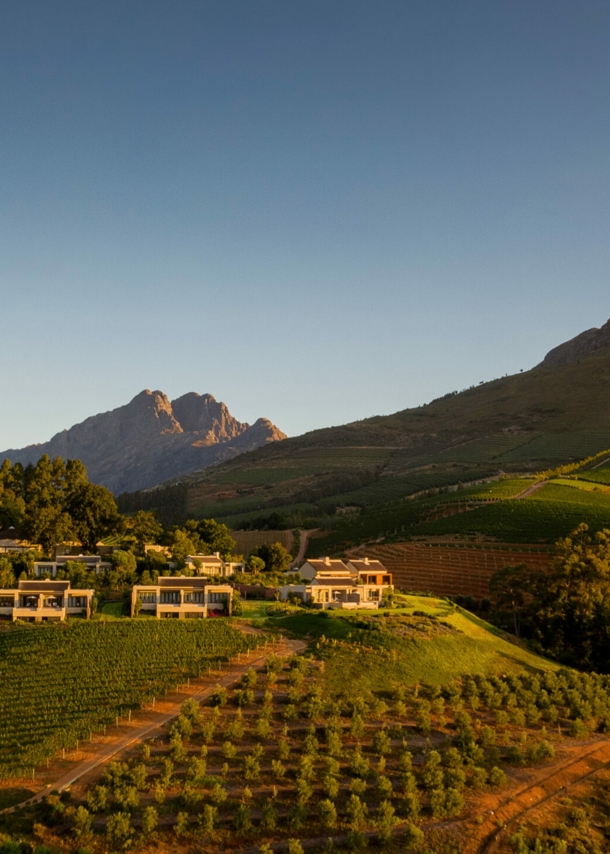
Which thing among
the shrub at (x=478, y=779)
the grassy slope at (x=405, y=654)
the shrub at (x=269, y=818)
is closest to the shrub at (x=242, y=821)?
the shrub at (x=269, y=818)

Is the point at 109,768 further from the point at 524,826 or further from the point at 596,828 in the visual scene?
the point at 596,828

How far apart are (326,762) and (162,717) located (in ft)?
25.3

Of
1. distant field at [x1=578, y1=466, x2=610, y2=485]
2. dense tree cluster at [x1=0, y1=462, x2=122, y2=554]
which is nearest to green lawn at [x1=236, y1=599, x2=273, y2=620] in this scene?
dense tree cluster at [x1=0, y1=462, x2=122, y2=554]

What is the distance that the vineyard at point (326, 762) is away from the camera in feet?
84.5

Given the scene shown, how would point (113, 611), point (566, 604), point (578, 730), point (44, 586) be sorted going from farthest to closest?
point (566, 604)
point (113, 611)
point (44, 586)
point (578, 730)

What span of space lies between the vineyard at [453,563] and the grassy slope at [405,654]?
63.4 ft

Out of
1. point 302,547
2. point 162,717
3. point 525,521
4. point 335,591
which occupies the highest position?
point 525,521

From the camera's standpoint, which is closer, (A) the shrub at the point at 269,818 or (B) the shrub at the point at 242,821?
(B) the shrub at the point at 242,821

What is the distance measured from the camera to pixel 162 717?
3269 centimetres

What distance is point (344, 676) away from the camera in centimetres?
3791

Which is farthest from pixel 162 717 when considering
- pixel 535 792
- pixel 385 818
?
pixel 535 792

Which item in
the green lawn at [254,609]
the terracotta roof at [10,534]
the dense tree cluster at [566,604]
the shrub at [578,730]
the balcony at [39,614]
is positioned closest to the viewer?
the shrub at [578,730]

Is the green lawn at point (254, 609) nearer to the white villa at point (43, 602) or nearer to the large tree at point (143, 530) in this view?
the white villa at point (43, 602)

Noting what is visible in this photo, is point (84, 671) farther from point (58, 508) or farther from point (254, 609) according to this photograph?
point (58, 508)
